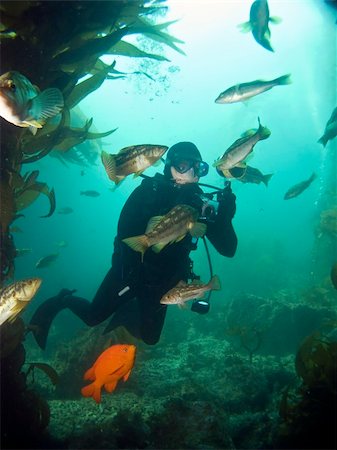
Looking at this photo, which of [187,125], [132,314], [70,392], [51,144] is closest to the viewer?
[51,144]

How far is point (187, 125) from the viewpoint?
77250 millimetres

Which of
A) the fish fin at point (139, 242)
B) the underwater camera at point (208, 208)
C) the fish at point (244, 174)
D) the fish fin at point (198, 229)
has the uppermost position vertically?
the fish at point (244, 174)

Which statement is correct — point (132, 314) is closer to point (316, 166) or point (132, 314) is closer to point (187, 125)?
point (187, 125)

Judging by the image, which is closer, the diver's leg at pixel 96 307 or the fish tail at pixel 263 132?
the fish tail at pixel 263 132

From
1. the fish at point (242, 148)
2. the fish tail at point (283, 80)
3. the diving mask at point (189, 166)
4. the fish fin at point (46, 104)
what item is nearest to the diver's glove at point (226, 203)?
the diving mask at point (189, 166)

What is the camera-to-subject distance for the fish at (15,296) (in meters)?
2.58

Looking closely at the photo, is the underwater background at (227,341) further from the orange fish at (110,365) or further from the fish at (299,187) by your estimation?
the fish at (299,187)

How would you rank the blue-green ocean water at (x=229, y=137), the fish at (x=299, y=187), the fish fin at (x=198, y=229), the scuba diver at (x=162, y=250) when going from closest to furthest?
the fish fin at (x=198, y=229), the scuba diver at (x=162, y=250), the fish at (x=299, y=187), the blue-green ocean water at (x=229, y=137)

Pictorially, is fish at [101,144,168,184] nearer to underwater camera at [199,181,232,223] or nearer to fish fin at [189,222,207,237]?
fish fin at [189,222,207,237]

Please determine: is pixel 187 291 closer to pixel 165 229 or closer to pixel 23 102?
pixel 165 229

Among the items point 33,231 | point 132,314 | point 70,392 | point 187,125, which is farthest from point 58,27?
point 187,125

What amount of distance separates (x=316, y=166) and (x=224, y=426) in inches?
4120

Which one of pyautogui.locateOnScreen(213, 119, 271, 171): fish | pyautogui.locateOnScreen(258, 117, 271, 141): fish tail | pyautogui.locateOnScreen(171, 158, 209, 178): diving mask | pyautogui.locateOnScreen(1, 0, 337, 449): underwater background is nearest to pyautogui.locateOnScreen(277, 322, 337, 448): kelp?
pyautogui.locateOnScreen(1, 0, 337, 449): underwater background

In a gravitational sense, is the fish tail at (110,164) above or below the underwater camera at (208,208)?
above
